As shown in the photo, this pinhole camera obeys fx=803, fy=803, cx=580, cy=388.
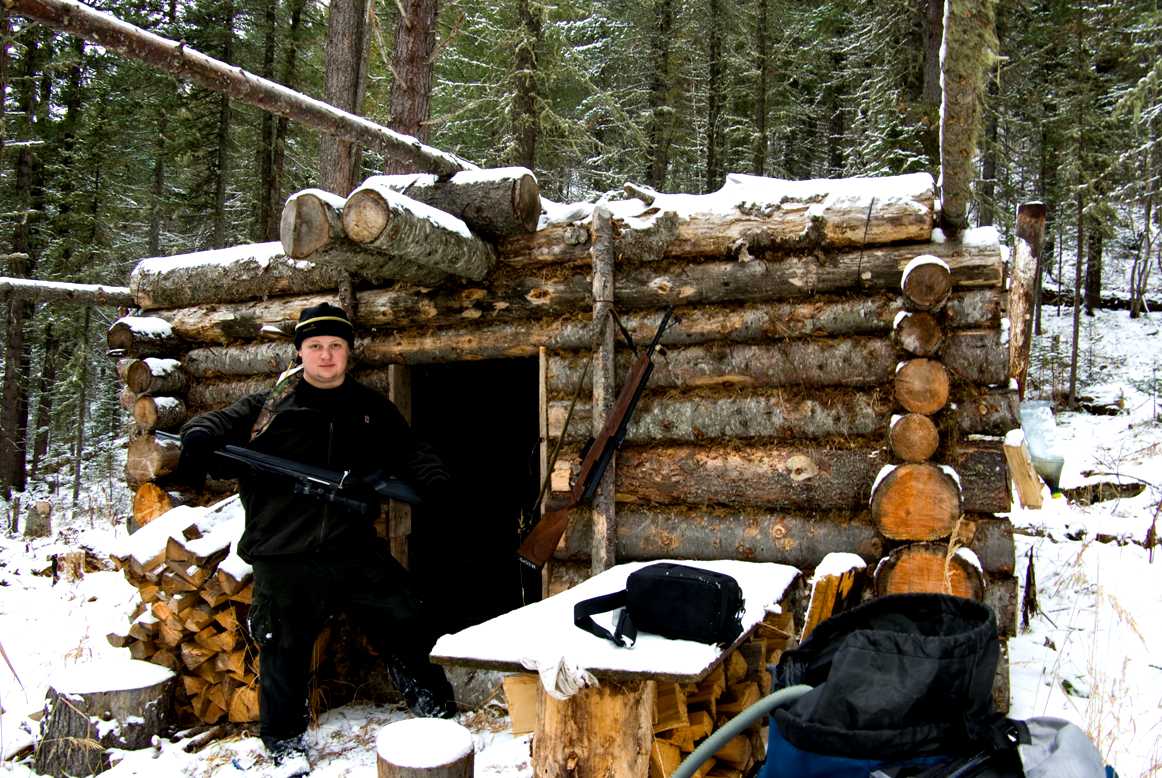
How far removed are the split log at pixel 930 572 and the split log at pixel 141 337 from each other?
17.7ft

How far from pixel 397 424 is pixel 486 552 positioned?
12.0ft

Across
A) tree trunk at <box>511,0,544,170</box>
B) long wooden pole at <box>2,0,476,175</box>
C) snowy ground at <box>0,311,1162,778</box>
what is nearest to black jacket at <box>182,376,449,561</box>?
snowy ground at <box>0,311,1162,778</box>

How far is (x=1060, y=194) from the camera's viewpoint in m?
19.0

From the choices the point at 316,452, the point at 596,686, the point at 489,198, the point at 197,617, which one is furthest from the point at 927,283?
the point at 197,617

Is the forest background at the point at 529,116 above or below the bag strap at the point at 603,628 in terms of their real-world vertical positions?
above

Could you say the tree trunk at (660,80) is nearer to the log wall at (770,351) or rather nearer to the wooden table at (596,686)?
the log wall at (770,351)

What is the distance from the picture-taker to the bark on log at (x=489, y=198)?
481 centimetres

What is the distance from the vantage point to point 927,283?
409cm

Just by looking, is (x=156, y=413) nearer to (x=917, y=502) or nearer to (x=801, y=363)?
(x=801, y=363)

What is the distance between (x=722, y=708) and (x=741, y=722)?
1.91m

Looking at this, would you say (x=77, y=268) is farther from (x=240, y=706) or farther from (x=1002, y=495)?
(x=1002, y=495)

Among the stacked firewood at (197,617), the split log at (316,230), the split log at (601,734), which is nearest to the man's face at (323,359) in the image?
the split log at (316,230)

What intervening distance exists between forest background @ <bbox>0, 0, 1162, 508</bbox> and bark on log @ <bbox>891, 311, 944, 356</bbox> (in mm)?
7106

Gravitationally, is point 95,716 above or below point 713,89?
below
